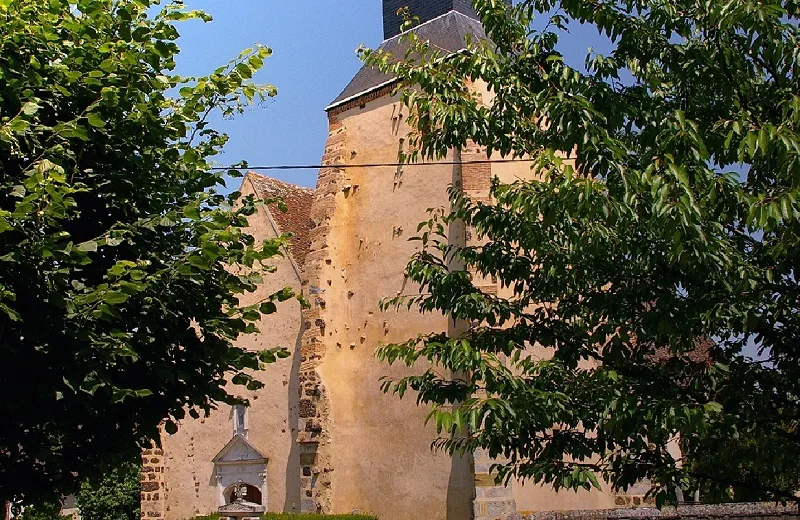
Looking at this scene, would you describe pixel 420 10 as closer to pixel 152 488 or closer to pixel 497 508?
pixel 497 508

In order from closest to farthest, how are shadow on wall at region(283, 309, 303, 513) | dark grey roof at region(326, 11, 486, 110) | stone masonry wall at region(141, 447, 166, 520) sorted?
dark grey roof at region(326, 11, 486, 110) → shadow on wall at region(283, 309, 303, 513) → stone masonry wall at region(141, 447, 166, 520)

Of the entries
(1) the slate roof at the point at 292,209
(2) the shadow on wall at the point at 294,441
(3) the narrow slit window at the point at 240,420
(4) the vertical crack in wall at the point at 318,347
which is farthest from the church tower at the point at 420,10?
(3) the narrow slit window at the point at 240,420

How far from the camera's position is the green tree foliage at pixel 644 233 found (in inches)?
191

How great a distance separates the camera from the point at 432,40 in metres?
16.7

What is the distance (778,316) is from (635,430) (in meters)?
1.15

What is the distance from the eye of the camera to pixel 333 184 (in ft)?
56.4

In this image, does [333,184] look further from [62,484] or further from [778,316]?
[778,316]

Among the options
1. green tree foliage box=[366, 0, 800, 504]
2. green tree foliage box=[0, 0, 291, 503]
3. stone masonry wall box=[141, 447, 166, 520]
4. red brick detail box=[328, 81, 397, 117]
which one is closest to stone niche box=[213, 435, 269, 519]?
stone masonry wall box=[141, 447, 166, 520]

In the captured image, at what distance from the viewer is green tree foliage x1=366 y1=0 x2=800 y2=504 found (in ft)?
16.0

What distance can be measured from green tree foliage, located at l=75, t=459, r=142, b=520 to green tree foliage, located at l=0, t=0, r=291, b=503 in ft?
50.7

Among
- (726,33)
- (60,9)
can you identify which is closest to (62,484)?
(60,9)

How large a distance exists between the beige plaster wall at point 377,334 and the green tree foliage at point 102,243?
8702mm

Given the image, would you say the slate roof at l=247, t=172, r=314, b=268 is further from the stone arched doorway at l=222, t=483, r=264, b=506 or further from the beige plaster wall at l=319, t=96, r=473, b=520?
the stone arched doorway at l=222, t=483, r=264, b=506

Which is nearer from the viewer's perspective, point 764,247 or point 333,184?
point 764,247
